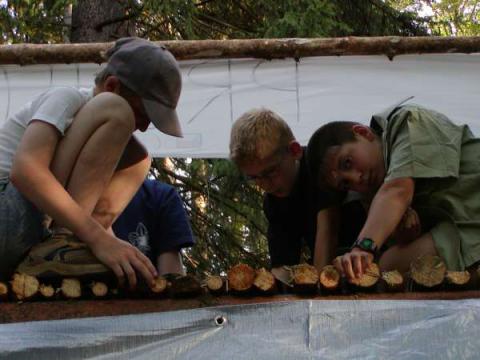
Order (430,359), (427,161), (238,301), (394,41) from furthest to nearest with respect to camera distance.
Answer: (394,41) < (427,161) < (238,301) < (430,359)

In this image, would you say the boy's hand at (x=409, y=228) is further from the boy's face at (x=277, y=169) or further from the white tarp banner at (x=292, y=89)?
the white tarp banner at (x=292, y=89)

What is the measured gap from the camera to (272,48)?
4.25 metres

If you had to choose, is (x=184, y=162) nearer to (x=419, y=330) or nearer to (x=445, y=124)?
(x=445, y=124)

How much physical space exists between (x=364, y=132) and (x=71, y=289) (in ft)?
3.57

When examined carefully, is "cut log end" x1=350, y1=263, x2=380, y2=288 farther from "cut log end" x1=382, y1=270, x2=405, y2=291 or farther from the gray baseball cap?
the gray baseball cap

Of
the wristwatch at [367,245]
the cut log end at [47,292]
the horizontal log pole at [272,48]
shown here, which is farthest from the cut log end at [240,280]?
the horizontal log pole at [272,48]

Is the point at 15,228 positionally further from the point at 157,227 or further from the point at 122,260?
the point at 157,227

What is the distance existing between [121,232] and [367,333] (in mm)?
1441

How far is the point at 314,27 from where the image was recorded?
7.01m

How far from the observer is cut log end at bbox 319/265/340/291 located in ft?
7.96

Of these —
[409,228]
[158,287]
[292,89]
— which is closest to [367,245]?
[409,228]

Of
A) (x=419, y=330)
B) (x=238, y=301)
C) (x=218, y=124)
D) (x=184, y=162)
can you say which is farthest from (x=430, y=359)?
(x=184, y=162)

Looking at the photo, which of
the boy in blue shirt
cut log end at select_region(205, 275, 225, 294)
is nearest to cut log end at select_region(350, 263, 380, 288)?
cut log end at select_region(205, 275, 225, 294)

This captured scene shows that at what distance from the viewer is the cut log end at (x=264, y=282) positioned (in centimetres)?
243
